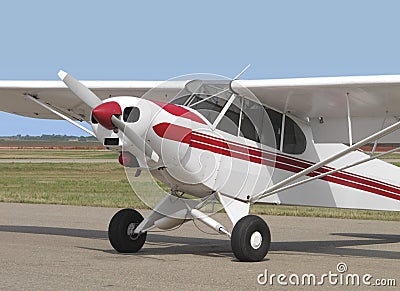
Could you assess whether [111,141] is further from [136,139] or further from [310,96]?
[310,96]

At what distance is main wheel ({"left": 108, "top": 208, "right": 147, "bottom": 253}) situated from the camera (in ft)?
39.9

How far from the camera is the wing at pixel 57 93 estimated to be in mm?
13438

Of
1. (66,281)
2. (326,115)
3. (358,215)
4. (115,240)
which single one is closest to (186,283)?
(66,281)

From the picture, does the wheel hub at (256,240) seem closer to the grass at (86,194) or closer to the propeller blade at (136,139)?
the grass at (86,194)

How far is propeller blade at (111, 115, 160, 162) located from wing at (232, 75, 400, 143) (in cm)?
176

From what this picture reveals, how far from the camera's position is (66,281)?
345 inches

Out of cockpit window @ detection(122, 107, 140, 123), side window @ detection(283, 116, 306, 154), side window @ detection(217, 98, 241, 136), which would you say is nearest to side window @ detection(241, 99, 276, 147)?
side window @ detection(217, 98, 241, 136)

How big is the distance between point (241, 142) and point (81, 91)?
2475 mm

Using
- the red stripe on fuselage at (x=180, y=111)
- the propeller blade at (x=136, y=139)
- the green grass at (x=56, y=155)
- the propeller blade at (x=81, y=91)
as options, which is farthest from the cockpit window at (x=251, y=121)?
the green grass at (x=56, y=155)

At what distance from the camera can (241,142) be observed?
11.7 meters

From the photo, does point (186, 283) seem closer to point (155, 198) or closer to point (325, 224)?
point (155, 198)

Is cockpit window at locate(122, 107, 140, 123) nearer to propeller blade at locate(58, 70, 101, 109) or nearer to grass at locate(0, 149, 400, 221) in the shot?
propeller blade at locate(58, 70, 101, 109)

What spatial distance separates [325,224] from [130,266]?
9.11 meters

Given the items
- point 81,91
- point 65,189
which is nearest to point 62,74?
point 81,91
